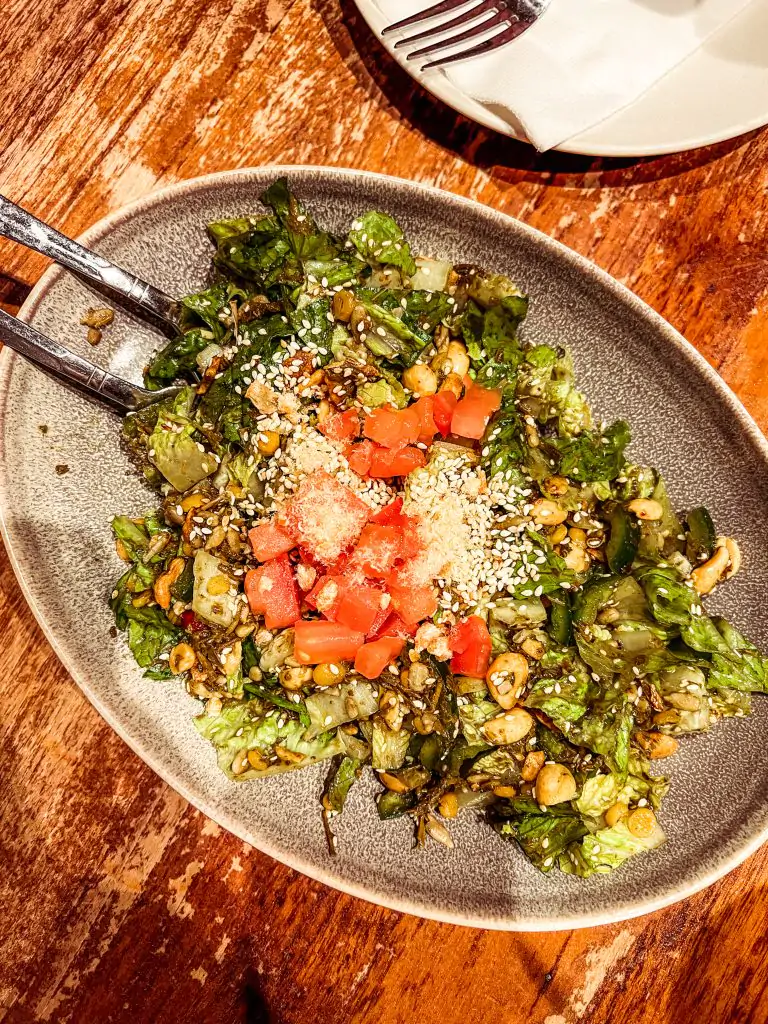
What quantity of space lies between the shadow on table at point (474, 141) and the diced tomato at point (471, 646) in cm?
160

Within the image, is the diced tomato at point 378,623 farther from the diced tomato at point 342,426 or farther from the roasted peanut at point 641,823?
the roasted peanut at point 641,823

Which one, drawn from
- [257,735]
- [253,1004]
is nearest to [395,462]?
[257,735]

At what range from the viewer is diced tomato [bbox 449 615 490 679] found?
224cm

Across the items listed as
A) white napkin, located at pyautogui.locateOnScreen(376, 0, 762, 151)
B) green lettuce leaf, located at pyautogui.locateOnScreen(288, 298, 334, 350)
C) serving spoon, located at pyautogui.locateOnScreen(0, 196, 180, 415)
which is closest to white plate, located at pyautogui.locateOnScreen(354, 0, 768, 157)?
white napkin, located at pyautogui.locateOnScreen(376, 0, 762, 151)

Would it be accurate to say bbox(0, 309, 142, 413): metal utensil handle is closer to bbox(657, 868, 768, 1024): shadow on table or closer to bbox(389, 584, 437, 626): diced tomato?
bbox(389, 584, 437, 626): diced tomato

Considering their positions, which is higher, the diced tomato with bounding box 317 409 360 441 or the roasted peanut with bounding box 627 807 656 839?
the diced tomato with bounding box 317 409 360 441

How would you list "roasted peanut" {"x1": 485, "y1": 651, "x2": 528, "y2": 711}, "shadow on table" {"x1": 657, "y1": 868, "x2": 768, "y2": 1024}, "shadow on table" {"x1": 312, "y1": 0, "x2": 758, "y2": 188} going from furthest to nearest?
"shadow on table" {"x1": 657, "y1": 868, "x2": 768, "y2": 1024} < "shadow on table" {"x1": 312, "y1": 0, "x2": 758, "y2": 188} < "roasted peanut" {"x1": 485, "y1": 651, "x2": 528, "y2": 711}

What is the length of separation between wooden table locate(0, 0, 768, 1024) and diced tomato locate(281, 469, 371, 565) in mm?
1138

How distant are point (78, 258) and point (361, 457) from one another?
113 cm

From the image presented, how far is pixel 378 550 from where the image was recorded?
215 cm

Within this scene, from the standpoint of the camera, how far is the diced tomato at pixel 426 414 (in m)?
2.28

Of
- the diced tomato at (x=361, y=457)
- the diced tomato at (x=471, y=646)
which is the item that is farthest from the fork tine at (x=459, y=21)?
the diced tomato at (x=471, y=646)

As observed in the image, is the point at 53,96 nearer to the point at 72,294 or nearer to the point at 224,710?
the point at 72,294

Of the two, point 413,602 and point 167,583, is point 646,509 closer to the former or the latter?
point 413,602
